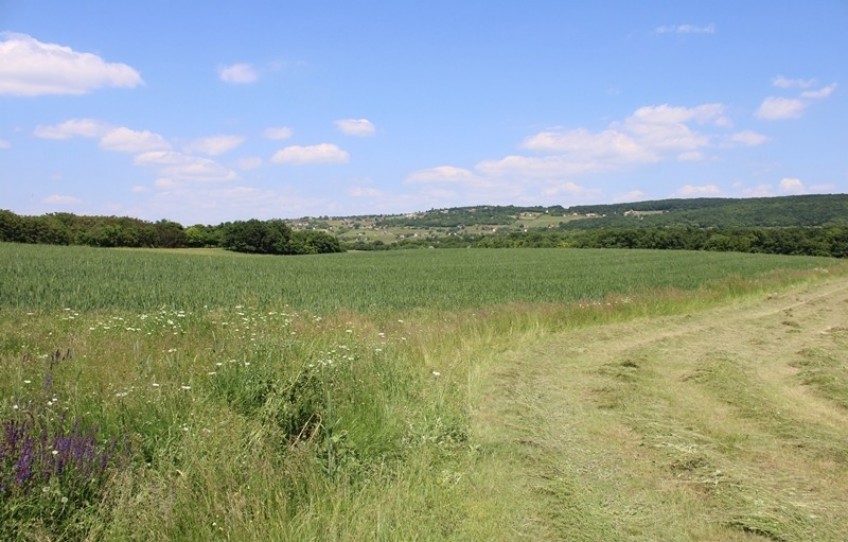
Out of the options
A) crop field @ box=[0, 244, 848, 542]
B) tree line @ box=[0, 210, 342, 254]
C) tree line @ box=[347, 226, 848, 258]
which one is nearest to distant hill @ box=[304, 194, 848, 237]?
tree line @ box=[347, 226, 848, 258]

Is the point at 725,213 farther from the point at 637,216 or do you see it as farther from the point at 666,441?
the point at 666,441

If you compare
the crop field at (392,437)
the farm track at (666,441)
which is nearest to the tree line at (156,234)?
the crop field at (392,437)

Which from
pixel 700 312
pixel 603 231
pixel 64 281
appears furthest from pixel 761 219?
pixel 64 281

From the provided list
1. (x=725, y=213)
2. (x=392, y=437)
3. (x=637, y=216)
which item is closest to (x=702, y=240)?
(x=725, y=213)

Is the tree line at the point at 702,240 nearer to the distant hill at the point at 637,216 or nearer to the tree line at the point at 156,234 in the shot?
the tree line at the point at 156,234

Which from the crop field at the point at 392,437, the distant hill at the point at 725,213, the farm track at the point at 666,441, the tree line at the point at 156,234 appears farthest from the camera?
the distant hill at the point at 725,213

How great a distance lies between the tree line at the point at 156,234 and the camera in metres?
57.8

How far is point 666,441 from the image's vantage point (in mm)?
5941

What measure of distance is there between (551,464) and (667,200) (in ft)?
571

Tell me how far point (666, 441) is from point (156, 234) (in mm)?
69325

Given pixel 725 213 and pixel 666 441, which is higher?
pixel 725 213

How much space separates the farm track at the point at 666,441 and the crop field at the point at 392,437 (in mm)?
26

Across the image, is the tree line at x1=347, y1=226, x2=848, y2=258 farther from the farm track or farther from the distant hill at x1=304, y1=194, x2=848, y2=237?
the farm track

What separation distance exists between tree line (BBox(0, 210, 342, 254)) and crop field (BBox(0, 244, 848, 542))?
57456 mm
